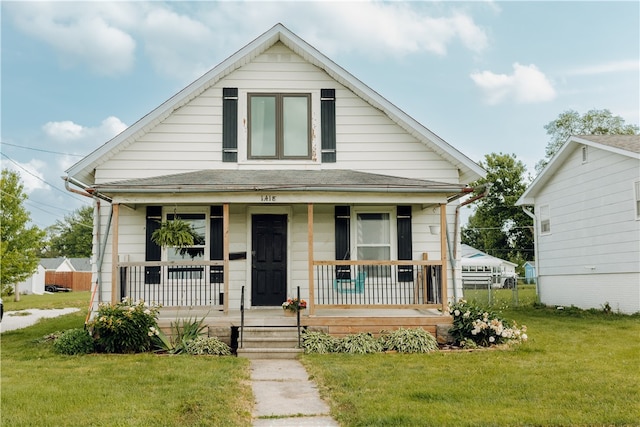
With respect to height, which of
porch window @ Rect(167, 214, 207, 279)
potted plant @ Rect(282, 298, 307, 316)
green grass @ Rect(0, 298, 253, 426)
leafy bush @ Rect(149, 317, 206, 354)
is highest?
porch window @ Rect(167, 214, 207, 279)

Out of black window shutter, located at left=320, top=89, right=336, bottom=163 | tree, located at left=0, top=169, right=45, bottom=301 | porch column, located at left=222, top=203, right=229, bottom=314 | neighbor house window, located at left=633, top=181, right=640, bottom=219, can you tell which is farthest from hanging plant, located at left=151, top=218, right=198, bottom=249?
neighbor house window, located at left=633, top=181, right=640, bottom=219

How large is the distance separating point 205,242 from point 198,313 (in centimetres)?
177

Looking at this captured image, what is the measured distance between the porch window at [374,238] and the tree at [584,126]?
30758 millimetres

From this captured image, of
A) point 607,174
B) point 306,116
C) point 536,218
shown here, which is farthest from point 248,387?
point 536,218

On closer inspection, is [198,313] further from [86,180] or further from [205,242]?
[86,180]

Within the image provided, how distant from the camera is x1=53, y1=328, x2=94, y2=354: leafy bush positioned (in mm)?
10492

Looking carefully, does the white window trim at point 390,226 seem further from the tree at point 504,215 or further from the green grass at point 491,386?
the tree at point 504,215

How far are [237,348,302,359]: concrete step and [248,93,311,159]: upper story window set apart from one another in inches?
184

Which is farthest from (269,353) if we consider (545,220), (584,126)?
(584,126)

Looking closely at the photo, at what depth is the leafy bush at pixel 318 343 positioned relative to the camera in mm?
10500

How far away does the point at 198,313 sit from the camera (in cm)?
1177

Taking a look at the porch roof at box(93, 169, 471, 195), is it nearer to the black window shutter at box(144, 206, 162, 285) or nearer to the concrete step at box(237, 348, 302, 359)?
the black window shutter at box(144, 206, 162, 285)

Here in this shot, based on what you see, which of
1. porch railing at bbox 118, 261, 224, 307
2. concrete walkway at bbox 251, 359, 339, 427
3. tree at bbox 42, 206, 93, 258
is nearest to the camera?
concrete walkway at bbox 251, 359, 339, 427

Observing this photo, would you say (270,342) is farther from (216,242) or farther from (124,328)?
(216,242)
